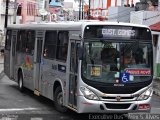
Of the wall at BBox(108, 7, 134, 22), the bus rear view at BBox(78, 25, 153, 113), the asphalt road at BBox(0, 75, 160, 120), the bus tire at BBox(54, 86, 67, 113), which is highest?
the wall at BBox(108, 7, 134, 22)

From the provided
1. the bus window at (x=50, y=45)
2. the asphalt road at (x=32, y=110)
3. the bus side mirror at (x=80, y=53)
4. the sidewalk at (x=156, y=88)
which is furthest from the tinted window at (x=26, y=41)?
the sidewalk at (x=156, y=88)

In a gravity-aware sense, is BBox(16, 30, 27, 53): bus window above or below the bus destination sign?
below

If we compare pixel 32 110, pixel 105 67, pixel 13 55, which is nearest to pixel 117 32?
pixel 105 67

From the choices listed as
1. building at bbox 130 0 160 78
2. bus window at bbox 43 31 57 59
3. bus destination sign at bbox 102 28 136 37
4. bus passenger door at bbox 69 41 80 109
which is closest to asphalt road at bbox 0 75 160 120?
bus passenger door at bbox 69 41 80 109

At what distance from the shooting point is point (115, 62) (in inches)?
464

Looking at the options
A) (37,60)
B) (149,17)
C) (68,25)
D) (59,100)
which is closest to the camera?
(68,25)

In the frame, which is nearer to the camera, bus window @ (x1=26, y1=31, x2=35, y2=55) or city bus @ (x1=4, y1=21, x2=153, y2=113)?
city bus @ (x1=4, y1=21, x2=153, y2=113)

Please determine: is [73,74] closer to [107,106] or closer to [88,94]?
[88,94]

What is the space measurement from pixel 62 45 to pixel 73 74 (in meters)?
1.37

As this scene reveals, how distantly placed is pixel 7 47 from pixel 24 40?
305cm

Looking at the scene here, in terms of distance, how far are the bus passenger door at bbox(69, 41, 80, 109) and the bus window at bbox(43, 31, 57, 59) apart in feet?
4.95

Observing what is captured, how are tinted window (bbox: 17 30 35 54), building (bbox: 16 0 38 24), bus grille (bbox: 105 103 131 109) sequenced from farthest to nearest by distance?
1. building (bbox: 16 0 38 24)
2. tinted window (bbox: 17 30 35 54)
3. bus grille (bbox: 105 103 131 109)

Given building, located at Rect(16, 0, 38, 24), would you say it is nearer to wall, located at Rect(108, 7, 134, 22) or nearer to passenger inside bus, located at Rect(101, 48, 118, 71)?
wall, located at Rect(108, 7, 134, 22)

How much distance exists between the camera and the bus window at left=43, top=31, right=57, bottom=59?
13.9 meters
